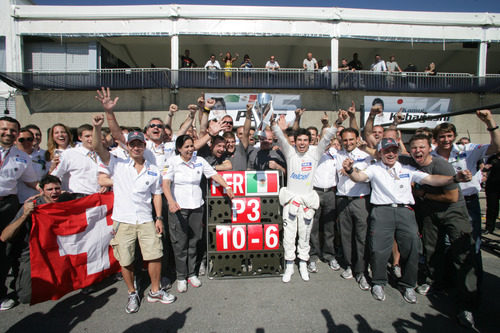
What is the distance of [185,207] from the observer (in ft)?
12.0

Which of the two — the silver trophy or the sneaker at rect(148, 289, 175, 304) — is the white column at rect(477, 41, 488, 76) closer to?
the silver trophy

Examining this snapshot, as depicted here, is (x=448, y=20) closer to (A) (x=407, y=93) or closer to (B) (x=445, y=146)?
(A) (x=407, y=93)

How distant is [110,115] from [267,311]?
3215mm

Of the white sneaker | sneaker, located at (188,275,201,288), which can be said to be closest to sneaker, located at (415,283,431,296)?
the white sneaker

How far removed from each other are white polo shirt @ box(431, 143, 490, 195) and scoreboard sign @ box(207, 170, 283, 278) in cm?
269

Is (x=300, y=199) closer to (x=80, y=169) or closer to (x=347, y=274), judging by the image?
(x=347, y=274)

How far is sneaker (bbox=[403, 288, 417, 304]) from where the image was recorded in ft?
10.9

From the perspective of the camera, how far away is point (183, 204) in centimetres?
366

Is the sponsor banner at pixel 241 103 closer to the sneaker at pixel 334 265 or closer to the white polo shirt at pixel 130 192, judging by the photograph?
the sneaker at pixel 334 265

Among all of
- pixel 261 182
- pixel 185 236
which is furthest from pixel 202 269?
pixel 261 182

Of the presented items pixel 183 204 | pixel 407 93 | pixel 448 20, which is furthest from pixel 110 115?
pixel 448 20

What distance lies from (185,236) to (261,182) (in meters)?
1.46

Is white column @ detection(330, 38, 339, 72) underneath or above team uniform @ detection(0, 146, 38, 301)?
above

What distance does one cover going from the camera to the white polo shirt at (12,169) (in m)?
3.26
